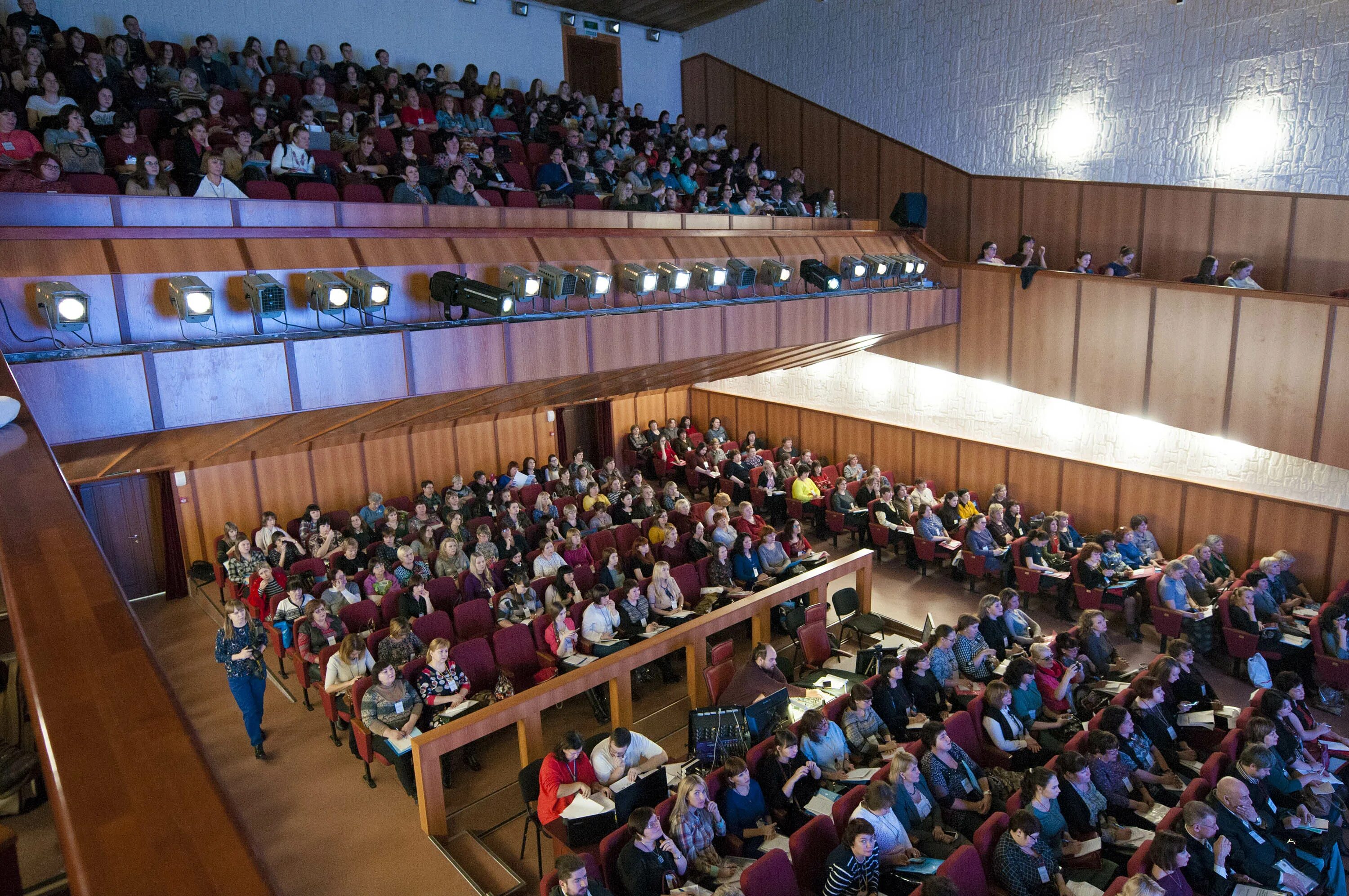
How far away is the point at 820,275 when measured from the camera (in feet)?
29.8

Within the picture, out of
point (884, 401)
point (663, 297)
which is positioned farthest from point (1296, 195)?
point (663, 297)

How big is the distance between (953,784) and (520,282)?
15.5ft

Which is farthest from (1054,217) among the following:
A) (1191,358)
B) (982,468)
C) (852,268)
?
(982,468)

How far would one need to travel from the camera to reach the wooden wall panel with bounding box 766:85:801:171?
13.8m

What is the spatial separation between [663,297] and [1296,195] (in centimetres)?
645

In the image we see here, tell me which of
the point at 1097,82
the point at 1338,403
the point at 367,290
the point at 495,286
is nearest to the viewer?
the point at 367,290

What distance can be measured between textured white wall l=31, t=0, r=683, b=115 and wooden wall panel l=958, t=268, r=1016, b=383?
8.08 m

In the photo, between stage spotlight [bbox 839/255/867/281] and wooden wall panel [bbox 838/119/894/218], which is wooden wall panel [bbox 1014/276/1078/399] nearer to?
stage spotlight [bbox 839/255/867/281]

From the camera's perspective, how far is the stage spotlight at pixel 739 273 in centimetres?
846

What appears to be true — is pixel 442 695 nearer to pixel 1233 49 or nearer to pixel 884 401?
pixel 884 401

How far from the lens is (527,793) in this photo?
4.72m

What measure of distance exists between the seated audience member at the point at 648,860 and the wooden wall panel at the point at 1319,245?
A: 27.6 ft

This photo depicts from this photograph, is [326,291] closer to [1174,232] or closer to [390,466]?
[390,466]

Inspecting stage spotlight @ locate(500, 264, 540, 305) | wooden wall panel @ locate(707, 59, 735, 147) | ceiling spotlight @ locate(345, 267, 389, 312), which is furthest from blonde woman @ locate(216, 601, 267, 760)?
wooden wall panel @ locate(707, 59, 735, 147)
